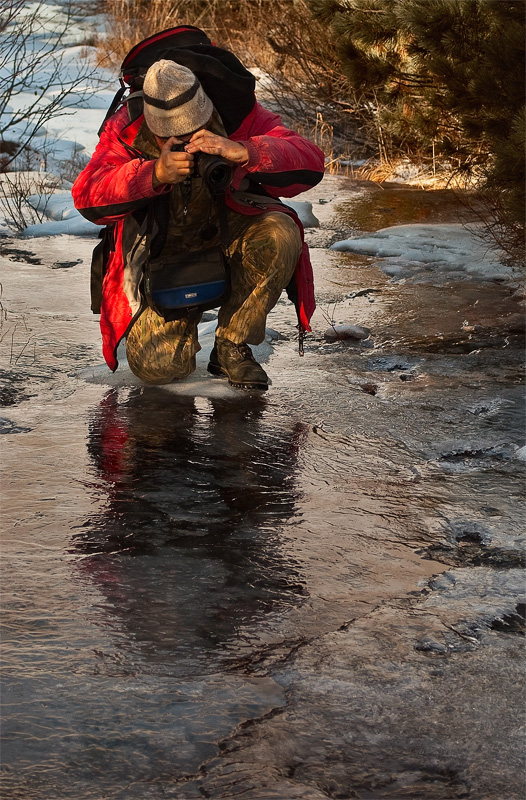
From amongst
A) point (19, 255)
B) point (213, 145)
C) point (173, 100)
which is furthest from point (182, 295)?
point (19, 255)

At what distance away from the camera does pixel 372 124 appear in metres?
9.48

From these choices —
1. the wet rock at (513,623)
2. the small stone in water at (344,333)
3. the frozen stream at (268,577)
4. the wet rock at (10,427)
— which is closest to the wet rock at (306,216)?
the small stone in water at (344,333)

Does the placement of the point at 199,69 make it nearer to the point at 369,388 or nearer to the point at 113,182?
the point at 113,182

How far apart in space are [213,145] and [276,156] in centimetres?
29

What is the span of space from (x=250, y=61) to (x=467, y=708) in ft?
37.6

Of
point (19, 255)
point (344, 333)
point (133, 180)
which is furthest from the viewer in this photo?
point (19, 255)

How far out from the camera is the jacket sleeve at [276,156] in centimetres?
315

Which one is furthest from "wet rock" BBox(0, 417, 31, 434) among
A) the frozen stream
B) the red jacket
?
the red jacket

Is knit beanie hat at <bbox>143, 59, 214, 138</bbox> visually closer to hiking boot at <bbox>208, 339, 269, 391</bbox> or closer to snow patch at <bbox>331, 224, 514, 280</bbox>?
hiking boot at <bbox>208, 339, 269, 391</bbox>

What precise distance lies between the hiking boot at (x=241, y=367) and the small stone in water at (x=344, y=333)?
0.74 metres

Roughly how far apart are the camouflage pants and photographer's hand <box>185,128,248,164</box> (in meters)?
0.37

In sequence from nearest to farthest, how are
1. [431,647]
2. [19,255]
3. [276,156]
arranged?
1. [431,647]
2. [276,156]
3. [19,255]

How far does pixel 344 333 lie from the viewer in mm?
4059

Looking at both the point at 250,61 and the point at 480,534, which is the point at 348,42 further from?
the point at 250,61
